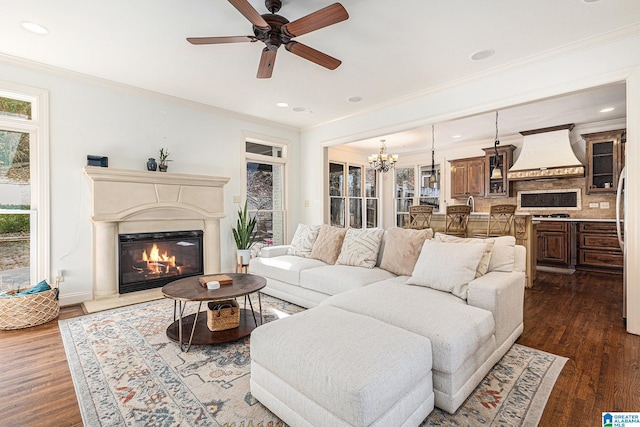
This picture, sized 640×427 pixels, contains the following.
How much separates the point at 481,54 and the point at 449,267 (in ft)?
7.59

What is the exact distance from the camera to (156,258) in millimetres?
4199

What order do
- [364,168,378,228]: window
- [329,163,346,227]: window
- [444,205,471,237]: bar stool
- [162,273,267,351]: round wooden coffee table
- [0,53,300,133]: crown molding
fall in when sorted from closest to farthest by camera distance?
[162,273,267,351]: round wooden coffee table
[0,53,300,133]: crown molding
[444,205,471,237]: bar stool
[329,163,346,227]: window
[364,168,378,228]: window

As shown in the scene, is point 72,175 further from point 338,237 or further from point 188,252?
point 338,237

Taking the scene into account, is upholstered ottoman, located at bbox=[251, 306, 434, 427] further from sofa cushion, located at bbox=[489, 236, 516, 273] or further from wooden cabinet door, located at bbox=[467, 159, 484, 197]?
wooden cabinet door, located at bbox=[467, 159, 484, 197]

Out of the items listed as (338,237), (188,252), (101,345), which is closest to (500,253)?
(338,237)

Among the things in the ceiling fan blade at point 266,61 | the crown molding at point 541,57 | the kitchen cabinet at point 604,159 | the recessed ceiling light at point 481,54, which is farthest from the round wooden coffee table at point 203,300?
the kitchen cabinet at point 604,159

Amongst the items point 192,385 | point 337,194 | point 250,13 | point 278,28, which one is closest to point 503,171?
point 337,194

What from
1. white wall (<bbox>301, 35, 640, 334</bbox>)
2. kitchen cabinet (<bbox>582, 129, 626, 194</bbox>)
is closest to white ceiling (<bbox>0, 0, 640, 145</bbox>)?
white wall (<bbox>301, 35, 640, 334</bbox>)

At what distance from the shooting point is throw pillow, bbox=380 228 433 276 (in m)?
3.04

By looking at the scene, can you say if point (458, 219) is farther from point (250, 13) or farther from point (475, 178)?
point (250, 13)

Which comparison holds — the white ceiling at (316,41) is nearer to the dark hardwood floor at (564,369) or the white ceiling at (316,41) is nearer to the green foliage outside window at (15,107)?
the green foliage outside window at (15,107)

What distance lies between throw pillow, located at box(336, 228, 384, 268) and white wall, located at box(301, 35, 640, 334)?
1.88 meters

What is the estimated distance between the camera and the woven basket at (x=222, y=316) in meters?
2.65

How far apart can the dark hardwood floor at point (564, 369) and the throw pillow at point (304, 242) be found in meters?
2.45
